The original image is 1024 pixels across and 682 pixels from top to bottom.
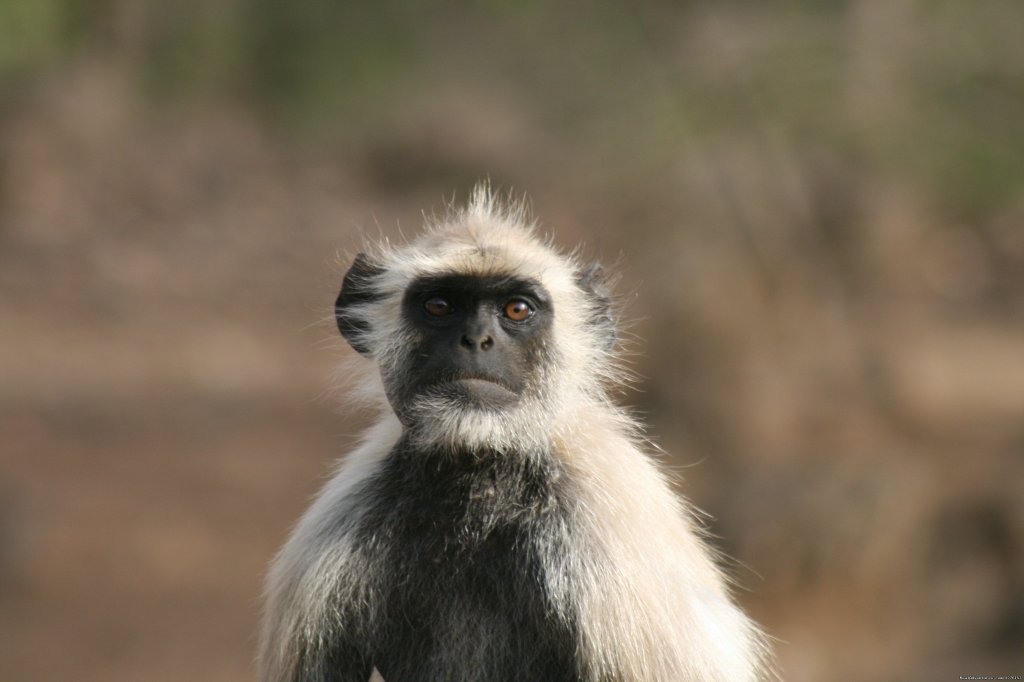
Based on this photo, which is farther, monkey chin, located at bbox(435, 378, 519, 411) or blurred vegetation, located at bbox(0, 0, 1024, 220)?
blurred vegetation, located at bbox(0, 0, 1024, 220)

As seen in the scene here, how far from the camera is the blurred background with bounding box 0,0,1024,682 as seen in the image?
11258 mm

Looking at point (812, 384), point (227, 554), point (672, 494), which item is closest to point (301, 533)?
point (672, 494)

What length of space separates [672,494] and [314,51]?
6.59 metres

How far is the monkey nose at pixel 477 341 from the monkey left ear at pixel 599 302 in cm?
66

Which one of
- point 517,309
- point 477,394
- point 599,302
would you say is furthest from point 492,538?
point 599,302

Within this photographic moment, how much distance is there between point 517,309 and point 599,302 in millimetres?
551

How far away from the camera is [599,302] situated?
516 centimetres

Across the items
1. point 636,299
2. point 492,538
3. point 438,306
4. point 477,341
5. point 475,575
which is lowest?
point 475,575

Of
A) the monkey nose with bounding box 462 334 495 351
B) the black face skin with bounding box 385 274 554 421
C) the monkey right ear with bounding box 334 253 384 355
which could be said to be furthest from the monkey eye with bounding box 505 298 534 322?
the monkey right ear with bounding box 334 253 384 355

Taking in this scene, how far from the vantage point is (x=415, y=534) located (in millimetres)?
4539

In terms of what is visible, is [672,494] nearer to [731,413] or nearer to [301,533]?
[301,533]

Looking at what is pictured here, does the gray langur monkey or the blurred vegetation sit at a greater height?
the blurred vegetation

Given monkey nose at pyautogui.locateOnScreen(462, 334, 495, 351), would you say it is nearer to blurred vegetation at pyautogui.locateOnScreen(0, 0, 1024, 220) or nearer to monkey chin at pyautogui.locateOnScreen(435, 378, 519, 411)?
monkey chin at pyautogui.locateOnScreen(435, 378, 519, 411)

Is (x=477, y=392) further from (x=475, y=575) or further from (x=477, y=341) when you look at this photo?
(x=475, y=575)
